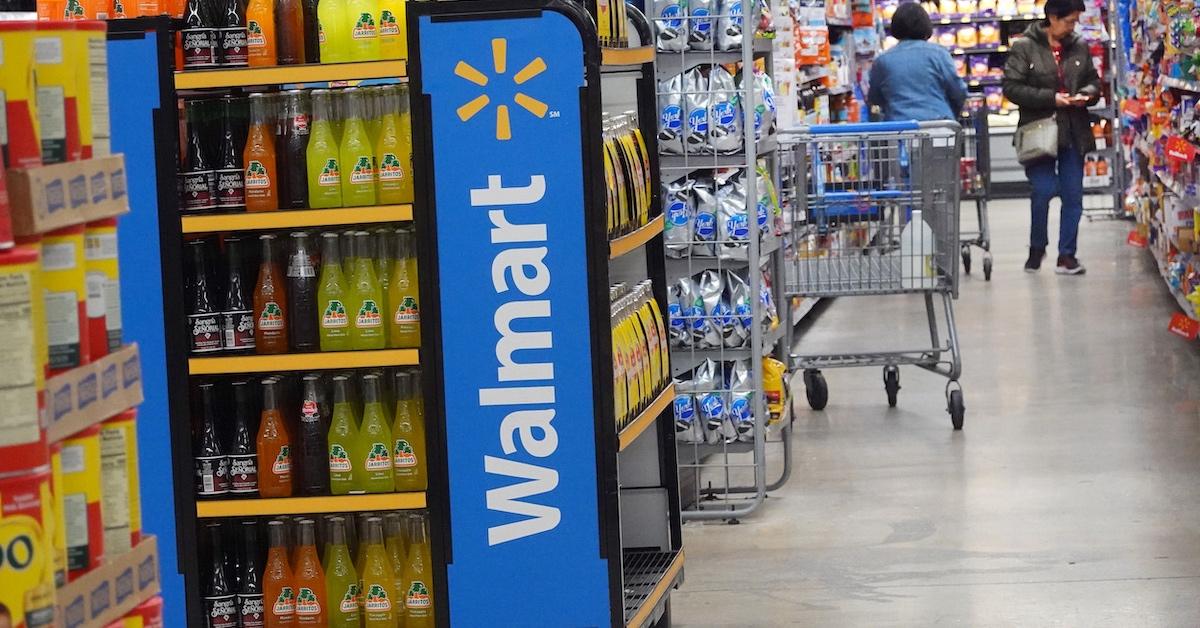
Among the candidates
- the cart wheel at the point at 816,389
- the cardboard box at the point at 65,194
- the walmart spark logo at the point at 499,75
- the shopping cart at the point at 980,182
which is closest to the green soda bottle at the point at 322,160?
the walmart spark logo at the point at 499,75

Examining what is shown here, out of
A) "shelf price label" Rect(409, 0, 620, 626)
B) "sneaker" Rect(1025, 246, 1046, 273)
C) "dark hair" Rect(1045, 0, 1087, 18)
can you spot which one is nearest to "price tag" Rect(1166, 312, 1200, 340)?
"dark hair" Rect(1045, 0, 1087, 18)

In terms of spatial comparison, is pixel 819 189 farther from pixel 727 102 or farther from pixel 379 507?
pixel 379 507

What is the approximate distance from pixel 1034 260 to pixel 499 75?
8503 mm

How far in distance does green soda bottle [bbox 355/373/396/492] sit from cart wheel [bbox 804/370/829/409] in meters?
3.87

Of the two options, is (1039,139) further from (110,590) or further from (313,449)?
(110,590)

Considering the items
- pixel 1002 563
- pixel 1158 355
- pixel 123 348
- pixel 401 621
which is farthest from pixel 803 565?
pixel 1158 355

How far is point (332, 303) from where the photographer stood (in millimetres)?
3467

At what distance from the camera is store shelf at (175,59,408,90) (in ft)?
11.0

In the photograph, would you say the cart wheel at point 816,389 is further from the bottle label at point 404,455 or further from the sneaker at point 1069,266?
the sneaker at point 1069,266

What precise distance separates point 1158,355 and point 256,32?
226 inches

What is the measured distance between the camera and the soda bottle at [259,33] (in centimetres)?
342

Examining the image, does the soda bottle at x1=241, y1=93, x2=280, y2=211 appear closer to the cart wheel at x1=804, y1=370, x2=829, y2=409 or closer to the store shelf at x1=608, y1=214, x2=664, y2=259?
the store shelf at x1=608, y1=214, x2=664, y2=259

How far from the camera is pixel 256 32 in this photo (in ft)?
11.2

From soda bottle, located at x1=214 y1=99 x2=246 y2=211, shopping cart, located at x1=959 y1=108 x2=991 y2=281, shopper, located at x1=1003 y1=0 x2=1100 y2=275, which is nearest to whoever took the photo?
soda bottle, located at x1=214 y1=99 x2=246 y2=211
